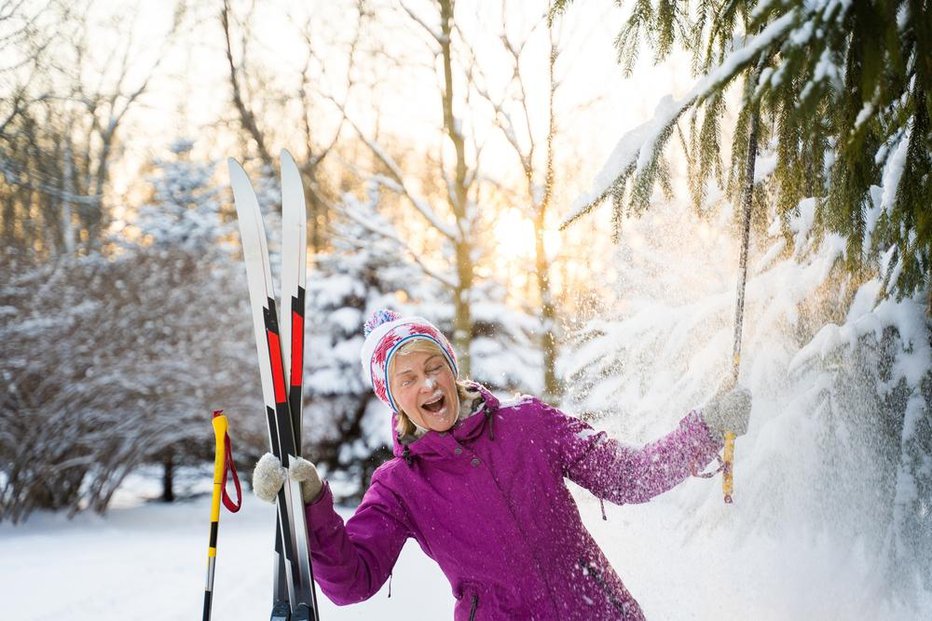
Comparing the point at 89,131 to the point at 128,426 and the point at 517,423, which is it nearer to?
the point at 128,426

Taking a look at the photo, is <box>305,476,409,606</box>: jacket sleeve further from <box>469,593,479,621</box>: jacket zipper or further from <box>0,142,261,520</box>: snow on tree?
<box>0,142,261,520</box>: snow on tree

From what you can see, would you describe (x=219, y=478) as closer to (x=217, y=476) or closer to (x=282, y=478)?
(x=217, y=476)

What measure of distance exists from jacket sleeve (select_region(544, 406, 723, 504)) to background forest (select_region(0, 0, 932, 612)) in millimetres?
442

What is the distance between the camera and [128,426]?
8.57 metres

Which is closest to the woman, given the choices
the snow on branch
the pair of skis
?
the pair of skis

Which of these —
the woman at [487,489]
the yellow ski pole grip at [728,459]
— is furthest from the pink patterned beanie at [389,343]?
the yellow ski pole grip at [728,459]

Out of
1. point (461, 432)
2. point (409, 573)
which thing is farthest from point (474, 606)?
point (409, 573)

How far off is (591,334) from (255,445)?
21.0 feet

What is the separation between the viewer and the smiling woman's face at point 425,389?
2.20m

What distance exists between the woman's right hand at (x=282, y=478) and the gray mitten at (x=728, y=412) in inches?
41.0

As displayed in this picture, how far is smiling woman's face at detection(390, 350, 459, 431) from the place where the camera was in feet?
7.23

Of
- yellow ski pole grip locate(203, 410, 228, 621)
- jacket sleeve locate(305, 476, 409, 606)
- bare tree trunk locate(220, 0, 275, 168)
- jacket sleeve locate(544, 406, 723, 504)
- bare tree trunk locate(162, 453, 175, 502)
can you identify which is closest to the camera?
jacket sleeve locate(305, 476, 409, 606)

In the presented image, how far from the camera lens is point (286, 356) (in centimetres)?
258

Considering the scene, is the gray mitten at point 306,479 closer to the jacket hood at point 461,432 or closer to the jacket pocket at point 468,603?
the jacket hood at point 461,432
